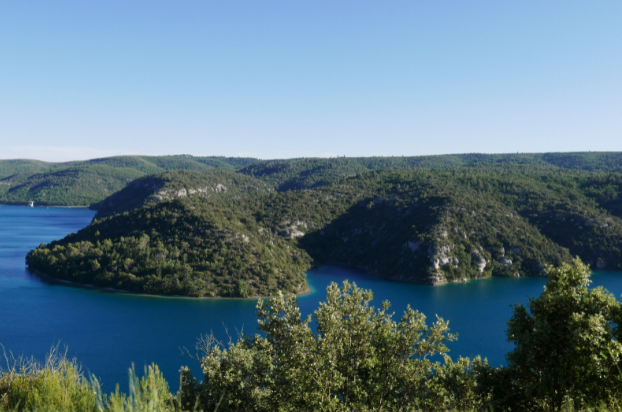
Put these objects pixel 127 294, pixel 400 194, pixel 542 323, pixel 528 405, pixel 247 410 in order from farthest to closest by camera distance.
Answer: pixel 400 194 < pixel 127 294 < pixel 247 410 < pixel 528 405 < pixel 542 323

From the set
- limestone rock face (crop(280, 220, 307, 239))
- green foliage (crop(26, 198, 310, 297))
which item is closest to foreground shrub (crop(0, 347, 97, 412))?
green foliage (crop(26, 198, 310, 297))

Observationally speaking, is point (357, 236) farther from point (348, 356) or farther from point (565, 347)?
point (565, 347)

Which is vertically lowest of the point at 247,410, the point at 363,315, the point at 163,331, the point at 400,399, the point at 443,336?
the point at 163,331

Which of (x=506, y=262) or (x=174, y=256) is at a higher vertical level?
(x=174, y=256)

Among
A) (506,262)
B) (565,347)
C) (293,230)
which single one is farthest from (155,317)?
(506,262)

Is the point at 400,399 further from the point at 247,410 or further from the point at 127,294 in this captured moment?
the point at 127,294

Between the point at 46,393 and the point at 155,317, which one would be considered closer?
the point at 46,393

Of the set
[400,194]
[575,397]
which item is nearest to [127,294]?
[575,397]
